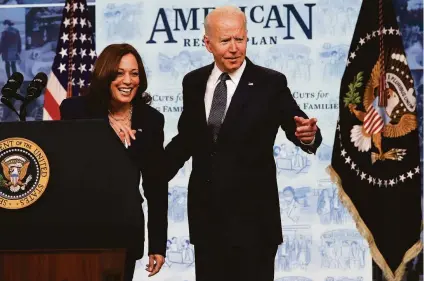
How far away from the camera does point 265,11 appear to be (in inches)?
250

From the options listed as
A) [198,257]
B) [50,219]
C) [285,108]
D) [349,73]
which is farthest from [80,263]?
[349,73]

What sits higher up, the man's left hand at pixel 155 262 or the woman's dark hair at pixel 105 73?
the woman's dark hair at pixel 105 73

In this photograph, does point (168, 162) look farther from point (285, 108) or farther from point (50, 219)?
point (50, 219)

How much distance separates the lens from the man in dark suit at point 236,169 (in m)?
3.50

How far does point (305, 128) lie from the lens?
328 cm

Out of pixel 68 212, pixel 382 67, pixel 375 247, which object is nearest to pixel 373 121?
pixel 382 67

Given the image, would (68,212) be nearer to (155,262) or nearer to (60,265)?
(60,265)

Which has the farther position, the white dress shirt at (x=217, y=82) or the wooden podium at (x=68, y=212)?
the white dress shirt at (x=217, y=82)

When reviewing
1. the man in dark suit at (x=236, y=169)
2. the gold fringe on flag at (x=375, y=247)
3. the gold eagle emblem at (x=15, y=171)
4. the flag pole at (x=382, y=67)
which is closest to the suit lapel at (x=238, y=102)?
the man in dark suit at (x=236, y=169)

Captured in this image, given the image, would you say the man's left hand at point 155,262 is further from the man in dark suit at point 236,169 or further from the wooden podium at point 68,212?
the wooden podium at point 68,212

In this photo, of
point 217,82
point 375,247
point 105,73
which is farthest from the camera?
point 375,247

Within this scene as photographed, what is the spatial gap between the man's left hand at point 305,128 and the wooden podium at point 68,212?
68 cm

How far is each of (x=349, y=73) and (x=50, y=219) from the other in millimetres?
3717

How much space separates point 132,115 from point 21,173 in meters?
0.79
